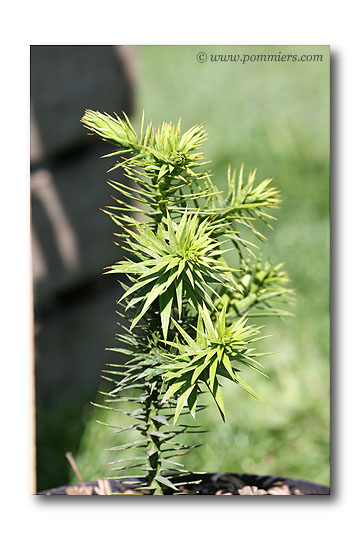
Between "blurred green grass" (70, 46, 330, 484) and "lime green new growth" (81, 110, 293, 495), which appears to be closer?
"lime green new growth" (81, 110, 293, 495)

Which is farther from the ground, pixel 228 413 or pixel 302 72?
pixel 302 72

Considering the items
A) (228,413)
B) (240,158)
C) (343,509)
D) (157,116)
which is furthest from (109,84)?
(343,509)

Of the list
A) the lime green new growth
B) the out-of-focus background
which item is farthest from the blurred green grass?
the lime green new growth

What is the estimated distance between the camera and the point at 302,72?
142 cm

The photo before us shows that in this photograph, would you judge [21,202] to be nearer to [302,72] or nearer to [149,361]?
[149,361]

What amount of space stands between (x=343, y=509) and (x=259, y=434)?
1.49 ft

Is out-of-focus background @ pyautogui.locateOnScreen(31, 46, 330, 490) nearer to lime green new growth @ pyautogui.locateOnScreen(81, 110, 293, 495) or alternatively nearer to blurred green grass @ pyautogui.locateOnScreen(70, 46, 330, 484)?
blurred green grass @ pyautogui.locateOnScreen(70, 46, 330, 484)

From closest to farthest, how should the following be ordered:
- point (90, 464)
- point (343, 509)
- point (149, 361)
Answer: point (149, 361) → point (343, 509) → point (90, 464)

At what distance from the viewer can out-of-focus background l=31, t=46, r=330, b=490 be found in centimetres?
125

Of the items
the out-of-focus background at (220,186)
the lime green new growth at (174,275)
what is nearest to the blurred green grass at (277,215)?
the out-of-focus background at (220,186)

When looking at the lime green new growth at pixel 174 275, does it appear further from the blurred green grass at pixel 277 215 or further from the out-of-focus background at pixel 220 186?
the blurred green grass at pixel 277 215

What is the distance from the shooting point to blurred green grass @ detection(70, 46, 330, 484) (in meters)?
1.30

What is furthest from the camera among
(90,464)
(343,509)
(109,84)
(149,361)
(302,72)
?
(302,72)
